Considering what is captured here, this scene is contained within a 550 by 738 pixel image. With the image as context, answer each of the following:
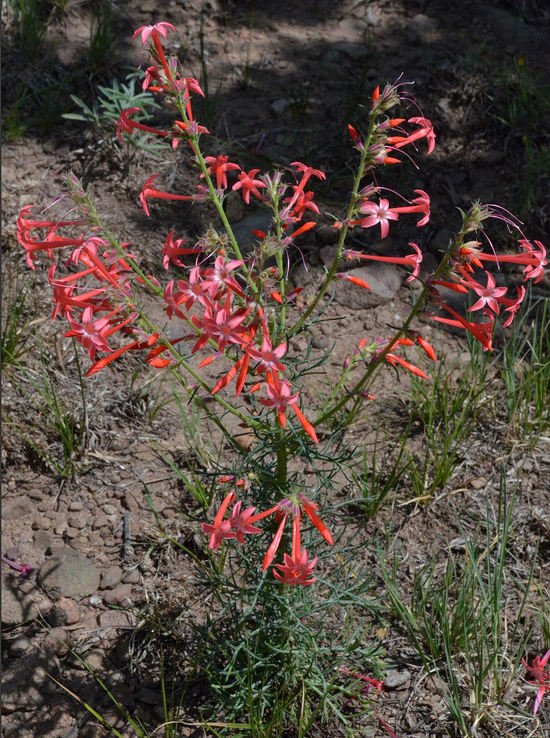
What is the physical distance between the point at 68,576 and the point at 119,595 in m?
0.23

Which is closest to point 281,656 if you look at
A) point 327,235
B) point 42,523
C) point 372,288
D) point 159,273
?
point 42,523

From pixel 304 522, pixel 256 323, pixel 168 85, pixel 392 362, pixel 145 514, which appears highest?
pixel 168 85

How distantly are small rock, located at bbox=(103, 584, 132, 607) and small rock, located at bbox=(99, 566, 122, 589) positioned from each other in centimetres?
2

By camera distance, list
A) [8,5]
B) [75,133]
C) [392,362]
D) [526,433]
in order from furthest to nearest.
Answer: [8,5], [75,133], [526,433], [392,362]

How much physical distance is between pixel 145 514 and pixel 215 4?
4.16 m

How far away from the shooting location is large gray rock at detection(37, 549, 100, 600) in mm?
2973

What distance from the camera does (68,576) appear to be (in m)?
3.01

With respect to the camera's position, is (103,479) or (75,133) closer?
(103,479)

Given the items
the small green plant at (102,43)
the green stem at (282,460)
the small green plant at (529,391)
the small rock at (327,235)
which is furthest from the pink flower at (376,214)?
the small green plant at (102,43)

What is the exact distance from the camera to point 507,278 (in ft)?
13.7

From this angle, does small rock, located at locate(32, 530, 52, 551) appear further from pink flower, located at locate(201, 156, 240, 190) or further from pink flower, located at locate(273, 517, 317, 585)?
pink flower, located at locate(201, 156, 240, 190)

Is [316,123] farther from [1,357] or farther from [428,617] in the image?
[428,617]

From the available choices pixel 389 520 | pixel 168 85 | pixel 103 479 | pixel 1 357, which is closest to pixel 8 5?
pixel 1 357

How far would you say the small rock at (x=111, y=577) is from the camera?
9.85 feet
